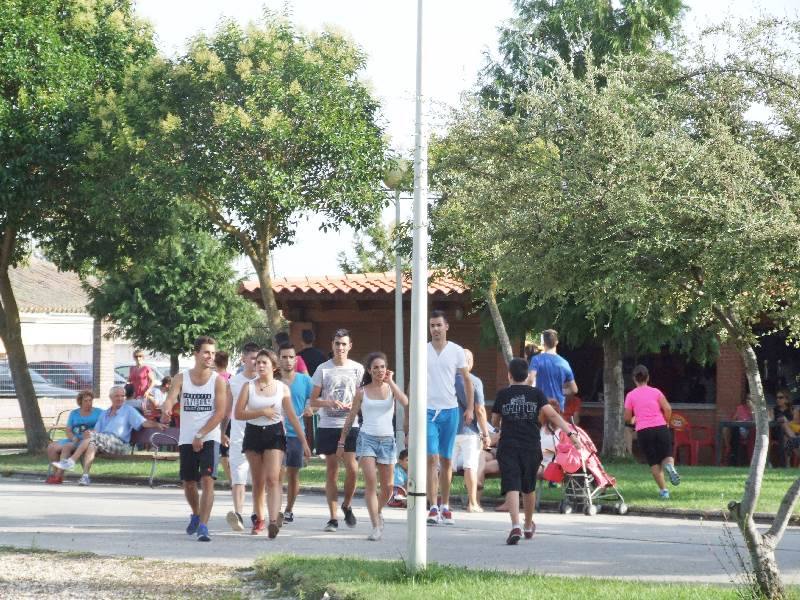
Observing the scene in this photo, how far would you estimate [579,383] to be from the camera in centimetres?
2631

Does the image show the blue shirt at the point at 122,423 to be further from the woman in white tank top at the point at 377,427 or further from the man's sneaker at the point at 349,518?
the woman in white tank top at the point at 377,427

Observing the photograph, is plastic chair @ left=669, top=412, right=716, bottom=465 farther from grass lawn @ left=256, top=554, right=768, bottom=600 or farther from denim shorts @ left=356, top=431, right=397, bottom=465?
grass lawn @ left=256, top=554, right=768, bottom=600

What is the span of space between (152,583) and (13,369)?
1658 centimetres

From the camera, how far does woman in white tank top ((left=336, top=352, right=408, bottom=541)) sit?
1204 centimetres

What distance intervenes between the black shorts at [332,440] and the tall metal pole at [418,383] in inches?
142

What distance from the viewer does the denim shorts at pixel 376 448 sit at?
476 inches

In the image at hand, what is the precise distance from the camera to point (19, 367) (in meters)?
24.8

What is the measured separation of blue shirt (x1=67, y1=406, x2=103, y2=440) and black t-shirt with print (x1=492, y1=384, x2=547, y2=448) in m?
9.69

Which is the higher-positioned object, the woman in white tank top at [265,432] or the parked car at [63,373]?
the parked car at [63,373]


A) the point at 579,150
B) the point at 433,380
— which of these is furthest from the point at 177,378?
the point at 579,150

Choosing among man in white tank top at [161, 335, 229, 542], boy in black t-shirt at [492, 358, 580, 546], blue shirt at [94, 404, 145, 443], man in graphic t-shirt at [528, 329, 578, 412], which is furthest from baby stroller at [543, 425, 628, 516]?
blue shirt at [94, 404, 145, 443]

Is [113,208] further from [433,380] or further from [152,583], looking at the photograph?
[152,583]

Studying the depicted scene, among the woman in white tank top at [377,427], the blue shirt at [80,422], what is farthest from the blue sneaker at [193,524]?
the blue shirt at [80,422]

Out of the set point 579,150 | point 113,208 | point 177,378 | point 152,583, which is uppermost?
point 113,208
